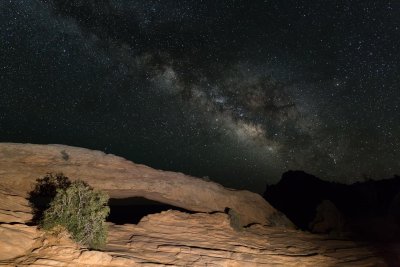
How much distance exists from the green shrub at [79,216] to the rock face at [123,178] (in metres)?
11.5

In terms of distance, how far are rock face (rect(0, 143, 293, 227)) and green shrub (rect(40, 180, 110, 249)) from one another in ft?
37.7

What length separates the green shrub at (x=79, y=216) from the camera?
41.1 feet

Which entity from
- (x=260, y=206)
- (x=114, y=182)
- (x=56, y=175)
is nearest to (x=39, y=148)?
(x=56, y=175)

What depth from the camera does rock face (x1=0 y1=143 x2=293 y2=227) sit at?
2562cm

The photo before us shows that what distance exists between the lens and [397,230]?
3319cm

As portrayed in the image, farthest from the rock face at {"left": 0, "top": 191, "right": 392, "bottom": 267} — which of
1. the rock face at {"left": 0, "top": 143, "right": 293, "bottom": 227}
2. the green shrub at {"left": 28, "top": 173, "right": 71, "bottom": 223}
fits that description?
the rock face at {"left": 0, "top": 143, "right": 293, "bottom": 227}

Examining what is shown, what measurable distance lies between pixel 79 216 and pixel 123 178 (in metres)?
16.5

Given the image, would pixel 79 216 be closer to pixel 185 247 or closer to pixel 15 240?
pixel 15 240

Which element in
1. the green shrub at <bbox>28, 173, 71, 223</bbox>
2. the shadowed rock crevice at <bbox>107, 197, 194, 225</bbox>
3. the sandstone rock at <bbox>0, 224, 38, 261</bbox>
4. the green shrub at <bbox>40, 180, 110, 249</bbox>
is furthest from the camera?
the shadowed rock crevice at <bbox>107, 197, 194, 225</bbox>

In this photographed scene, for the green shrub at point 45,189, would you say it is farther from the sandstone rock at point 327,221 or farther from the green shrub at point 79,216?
the sandstone rock at point 327,221

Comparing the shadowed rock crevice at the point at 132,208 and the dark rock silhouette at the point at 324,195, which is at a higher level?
the dark rock silhouette at the point at 324,195

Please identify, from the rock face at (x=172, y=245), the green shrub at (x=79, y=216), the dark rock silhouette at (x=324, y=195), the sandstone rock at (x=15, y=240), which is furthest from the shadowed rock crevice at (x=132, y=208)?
the dark rock silhouette at (x=324, y=195)

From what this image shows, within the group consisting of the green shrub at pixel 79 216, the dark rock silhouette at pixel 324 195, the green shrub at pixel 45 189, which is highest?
the dark rock silhouette at pixel 324 195

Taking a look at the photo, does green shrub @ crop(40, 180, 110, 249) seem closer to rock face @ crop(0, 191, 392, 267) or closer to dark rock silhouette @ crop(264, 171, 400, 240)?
rock face @ crop(0, 191, 392, 267)
